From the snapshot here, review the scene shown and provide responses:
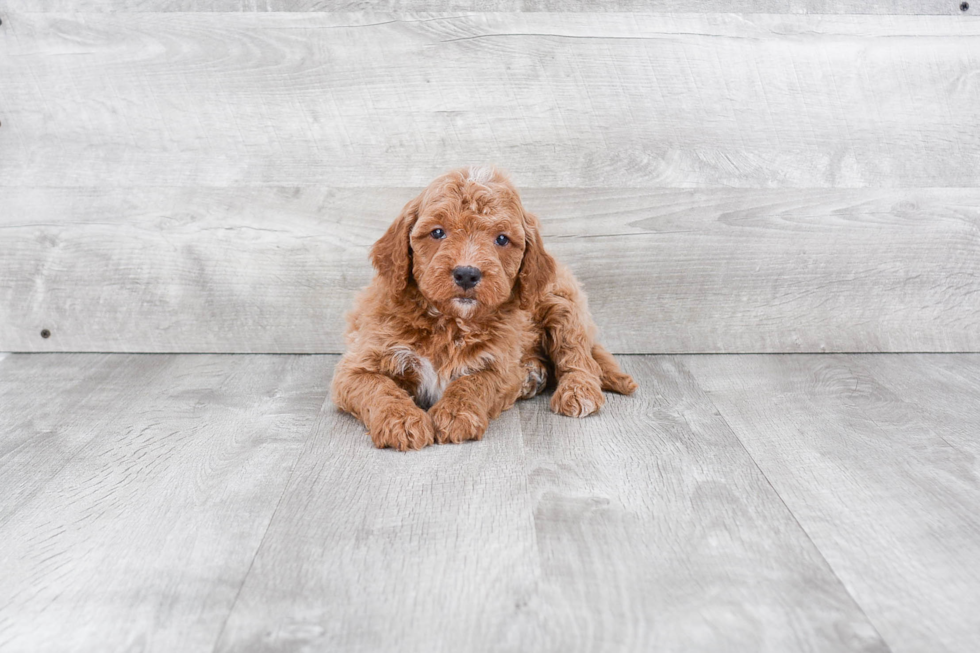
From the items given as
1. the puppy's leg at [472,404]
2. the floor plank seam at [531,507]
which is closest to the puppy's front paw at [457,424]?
the puppy's leg at [472,404]

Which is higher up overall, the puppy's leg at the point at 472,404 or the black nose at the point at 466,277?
the black nose at the point at 466,277

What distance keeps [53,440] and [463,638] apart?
1686 mm

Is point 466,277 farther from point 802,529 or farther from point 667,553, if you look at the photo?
point 802,529

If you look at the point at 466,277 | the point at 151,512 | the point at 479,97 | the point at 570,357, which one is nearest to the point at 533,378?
the point at 570,357

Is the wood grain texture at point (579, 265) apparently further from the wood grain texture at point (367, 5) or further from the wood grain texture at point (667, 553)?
the wood grain texture at point (667, 553)

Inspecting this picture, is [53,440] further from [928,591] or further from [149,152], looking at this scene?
[928,591]

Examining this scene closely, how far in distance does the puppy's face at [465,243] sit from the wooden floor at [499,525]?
0.48m

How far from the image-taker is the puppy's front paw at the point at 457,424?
255cm

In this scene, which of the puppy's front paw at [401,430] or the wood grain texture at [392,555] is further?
the puppy's front paw at [401,430]

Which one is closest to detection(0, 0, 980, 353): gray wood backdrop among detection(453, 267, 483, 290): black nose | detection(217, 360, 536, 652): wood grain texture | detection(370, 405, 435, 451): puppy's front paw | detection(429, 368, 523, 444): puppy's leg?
detection(429, 368, 523, 444): puppy's leg

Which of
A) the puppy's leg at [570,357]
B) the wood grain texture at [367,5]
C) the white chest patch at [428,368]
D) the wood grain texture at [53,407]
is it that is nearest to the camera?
the wood grain texture at [53,407]

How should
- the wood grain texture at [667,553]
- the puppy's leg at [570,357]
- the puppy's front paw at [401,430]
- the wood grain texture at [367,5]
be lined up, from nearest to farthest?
the wood grain texture at [667,553], the puppy's front paw at [401,430], the puppy's leg at [570,357], the wood grain texture at [367,5]

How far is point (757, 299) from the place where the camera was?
364 cm

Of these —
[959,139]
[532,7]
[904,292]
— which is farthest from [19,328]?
[959,139]
